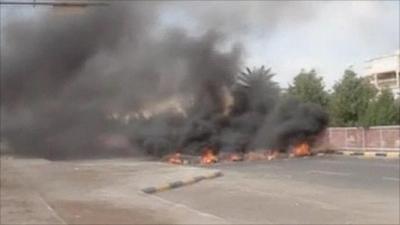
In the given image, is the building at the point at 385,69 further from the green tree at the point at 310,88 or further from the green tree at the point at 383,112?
the green tree at the point at 383,112

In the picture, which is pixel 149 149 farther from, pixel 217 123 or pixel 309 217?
pixel 309 217

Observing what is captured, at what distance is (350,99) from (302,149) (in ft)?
41.7

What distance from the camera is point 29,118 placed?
30938 mm

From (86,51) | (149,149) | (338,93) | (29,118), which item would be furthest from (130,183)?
(338,93)

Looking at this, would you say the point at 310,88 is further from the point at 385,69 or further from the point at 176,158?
the point at 385,69

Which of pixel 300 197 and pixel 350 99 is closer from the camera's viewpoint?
pixel 300 197

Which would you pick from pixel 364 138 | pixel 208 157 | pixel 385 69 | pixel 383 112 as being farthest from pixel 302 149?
pixel 385 69

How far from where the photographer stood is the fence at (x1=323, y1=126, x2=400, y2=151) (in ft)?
118

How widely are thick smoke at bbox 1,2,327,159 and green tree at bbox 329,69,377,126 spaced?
932cm

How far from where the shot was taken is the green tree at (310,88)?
49103mm

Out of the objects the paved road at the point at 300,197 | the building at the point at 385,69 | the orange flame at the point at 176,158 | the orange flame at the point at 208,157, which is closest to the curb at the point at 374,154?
the orange flame at the point at 208,157

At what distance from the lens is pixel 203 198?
49.5 feet

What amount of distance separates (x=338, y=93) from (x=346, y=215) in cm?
3684

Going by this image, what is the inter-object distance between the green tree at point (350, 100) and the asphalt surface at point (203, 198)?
24183 millimetres
